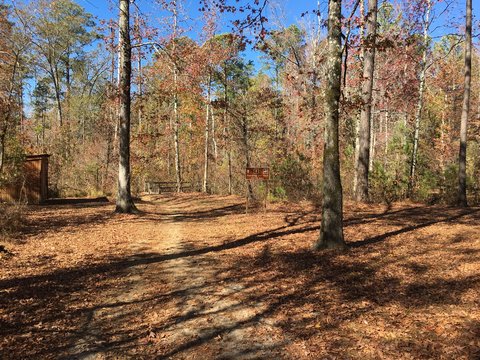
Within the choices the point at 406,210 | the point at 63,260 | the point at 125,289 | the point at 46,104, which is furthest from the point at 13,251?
the point at 46,104

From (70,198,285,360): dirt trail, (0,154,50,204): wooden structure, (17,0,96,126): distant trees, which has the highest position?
(17,0,96,126): distant trees

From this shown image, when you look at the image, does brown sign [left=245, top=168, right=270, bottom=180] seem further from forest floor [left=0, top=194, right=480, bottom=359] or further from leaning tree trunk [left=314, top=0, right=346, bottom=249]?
leaning tree trunk [left=314, top=0, right=346, bottom=249]

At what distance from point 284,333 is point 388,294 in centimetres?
177

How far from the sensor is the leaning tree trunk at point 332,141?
715cm

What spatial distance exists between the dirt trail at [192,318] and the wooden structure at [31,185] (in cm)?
1323

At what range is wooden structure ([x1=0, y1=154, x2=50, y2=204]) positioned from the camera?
691 inches

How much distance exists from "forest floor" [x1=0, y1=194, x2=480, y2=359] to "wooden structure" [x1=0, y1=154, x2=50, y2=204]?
9.06m

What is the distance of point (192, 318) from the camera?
4586 millimetres

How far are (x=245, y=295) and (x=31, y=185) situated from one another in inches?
638

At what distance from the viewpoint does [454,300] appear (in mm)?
4602

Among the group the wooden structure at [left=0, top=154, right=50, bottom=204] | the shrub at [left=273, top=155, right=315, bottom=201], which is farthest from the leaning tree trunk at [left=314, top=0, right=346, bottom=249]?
the wooden structure at [left=0, top=154, right=50, bottom=204]

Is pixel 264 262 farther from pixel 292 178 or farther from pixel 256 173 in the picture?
pixel 292 178

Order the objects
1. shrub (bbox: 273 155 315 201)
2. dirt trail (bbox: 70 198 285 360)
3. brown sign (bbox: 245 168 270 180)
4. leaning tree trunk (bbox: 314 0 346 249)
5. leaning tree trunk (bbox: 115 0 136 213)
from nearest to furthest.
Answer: dirt trail (bbox: 70 198 285 360), leaning tree trunk (bbox: 314 0 346 249), brown sign (bbox: 245 168 270 180), leaning tree trunk (bbox: 115 0 136 213), shrub (bbox: 273 155 315 201)

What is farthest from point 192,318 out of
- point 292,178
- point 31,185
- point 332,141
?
point 31,185
